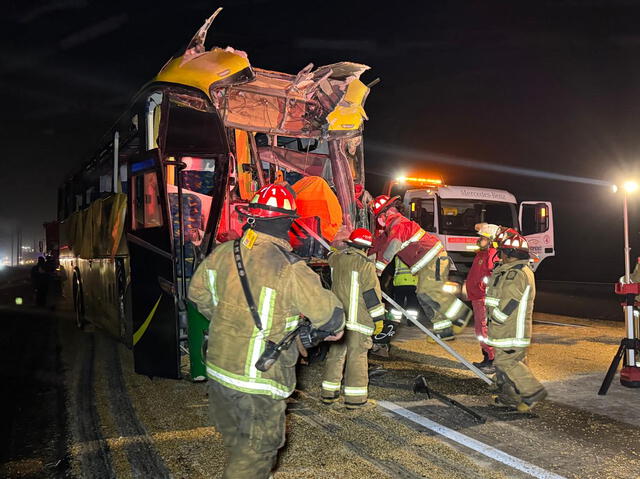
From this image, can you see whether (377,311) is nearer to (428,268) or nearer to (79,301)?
(428,268)

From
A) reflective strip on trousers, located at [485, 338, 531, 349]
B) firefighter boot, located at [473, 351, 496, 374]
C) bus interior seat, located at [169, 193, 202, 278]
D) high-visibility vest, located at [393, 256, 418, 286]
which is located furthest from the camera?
high-visibility vest, located at [393, 256, 418, 286]

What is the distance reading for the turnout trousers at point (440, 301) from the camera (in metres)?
6.11

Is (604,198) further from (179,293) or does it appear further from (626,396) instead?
(179,293)

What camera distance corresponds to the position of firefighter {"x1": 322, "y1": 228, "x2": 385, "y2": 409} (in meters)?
5.11

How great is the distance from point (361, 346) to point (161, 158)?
2752 millimetres

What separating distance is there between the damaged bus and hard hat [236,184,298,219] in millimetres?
2482

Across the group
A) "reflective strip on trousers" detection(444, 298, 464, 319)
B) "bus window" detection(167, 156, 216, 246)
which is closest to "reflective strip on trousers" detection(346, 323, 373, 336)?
"reflective strip on trousers" detection(444, 298, 464, 319)

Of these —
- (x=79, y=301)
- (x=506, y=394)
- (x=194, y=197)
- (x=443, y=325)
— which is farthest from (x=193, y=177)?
(x=79, y=301)

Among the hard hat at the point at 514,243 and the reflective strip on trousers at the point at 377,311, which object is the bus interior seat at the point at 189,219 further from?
the hard hat at the point at 514,243

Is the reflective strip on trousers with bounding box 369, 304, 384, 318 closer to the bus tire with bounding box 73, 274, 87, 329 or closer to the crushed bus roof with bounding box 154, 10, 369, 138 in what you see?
the crushed bus roof with bounding box 154, 10, 369, 138

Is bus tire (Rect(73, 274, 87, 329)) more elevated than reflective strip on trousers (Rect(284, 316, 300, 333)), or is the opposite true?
reflective strip on trousers (Rect(284, 316, 300, 333))

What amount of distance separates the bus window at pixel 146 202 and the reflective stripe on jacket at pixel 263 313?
2838 mm

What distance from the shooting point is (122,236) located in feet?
21.7

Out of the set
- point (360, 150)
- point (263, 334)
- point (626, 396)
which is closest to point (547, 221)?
point (360, 150)
